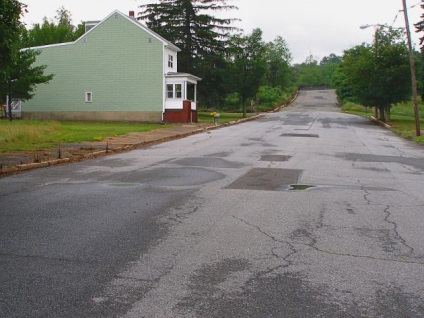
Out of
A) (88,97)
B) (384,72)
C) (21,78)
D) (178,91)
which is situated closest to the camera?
(21,78)

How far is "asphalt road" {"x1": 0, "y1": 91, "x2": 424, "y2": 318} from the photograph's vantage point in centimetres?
427

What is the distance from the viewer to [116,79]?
4191cm

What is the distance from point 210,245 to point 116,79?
3771cm

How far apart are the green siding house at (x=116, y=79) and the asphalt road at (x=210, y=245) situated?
1122 inches

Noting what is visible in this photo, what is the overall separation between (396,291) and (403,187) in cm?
686

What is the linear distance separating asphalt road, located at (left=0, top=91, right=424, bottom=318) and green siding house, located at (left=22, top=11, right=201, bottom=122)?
28.5 m

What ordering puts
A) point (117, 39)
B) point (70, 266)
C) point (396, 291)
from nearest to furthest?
point (396, 291)
point (70, 266)
point (117, 39)

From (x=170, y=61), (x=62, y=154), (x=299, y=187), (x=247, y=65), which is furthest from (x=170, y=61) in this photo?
(x=299, y=187)

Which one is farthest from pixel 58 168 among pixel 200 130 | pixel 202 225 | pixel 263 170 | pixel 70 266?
pixel 200 130

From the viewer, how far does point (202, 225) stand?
23.1 feet

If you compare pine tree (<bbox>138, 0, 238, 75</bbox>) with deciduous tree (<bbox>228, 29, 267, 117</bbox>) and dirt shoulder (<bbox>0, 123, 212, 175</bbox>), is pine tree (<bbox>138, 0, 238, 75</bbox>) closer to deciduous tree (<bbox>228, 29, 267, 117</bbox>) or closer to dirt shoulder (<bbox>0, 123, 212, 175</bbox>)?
deciduous tree (<bbox>228, 29, 267, 117</bbox>)

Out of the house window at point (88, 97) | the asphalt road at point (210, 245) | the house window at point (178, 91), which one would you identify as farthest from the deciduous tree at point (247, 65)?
the asphalt road at point (210, 245)

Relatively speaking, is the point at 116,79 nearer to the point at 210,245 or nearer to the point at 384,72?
the point at 384,72

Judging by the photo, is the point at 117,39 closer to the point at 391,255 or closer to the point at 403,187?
the point at 403,187
